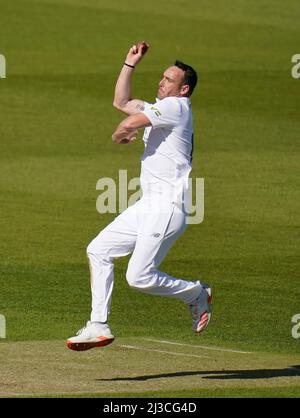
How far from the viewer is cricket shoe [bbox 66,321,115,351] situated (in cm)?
1224

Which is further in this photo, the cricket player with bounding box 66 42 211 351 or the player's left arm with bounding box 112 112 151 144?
the cricket player with bounding box 66 42 211 351

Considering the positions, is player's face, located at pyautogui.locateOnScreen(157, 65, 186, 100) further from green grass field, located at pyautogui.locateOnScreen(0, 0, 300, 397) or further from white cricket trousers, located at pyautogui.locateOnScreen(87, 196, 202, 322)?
green grass field, located at pyautogui.locateOnScreen(0, 0, 300, 397)

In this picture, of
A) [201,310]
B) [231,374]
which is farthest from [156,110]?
[231,374]

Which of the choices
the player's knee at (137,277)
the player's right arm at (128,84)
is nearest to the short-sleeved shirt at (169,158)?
the player's right arm at (128,84)

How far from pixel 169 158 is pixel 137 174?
43.2 ft

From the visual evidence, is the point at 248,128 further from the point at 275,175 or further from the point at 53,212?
the point at 53,212

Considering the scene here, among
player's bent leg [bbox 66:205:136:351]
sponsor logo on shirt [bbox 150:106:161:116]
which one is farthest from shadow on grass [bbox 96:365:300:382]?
sponsor logo on shirt [bbox 150:106:161:116]

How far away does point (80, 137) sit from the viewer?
1159 inches

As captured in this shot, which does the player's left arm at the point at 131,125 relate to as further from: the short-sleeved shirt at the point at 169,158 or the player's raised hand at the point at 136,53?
the player's raised hand at the point at 136,53

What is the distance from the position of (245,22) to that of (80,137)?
1354 centimetres

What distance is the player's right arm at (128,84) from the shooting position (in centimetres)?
1288

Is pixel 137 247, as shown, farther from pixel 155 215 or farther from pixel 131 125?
pixel 131 125

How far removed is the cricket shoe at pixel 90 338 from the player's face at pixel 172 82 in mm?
2307

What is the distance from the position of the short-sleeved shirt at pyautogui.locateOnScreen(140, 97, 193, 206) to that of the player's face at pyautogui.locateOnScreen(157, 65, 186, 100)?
0.12 m
